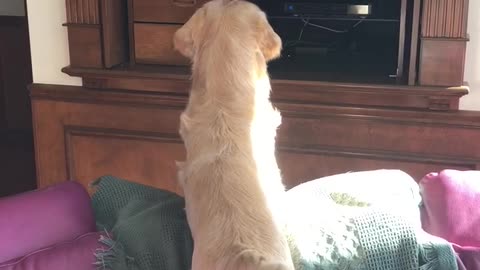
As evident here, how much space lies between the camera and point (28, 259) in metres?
1.18

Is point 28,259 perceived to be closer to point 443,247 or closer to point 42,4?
point 443,247

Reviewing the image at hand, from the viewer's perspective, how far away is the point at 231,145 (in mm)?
1354

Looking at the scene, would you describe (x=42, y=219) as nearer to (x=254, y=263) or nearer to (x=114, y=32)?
(x=254, y=263)

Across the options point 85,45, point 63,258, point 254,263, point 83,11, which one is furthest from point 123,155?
point 254,263

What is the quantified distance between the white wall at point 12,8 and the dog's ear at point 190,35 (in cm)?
242

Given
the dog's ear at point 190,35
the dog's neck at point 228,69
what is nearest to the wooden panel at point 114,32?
the dog's ear at point 190,35

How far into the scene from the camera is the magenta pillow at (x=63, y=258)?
1.17 m

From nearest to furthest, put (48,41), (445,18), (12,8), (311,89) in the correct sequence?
(445,18), (311,89), (48,41), (12,8)

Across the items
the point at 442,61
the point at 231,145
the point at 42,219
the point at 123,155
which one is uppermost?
the point at 442,61

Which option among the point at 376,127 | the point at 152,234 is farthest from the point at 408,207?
the point at 376,127

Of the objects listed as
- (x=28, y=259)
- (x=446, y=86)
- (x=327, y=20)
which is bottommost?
(x=28, y=259)

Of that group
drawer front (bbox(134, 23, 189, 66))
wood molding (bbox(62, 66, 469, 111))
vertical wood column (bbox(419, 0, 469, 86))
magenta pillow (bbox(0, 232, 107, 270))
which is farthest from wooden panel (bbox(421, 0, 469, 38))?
magenta pillow (bbox(0, 232, 107, 270))

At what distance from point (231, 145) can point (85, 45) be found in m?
→ 0.98

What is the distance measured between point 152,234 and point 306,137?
0.86 m
